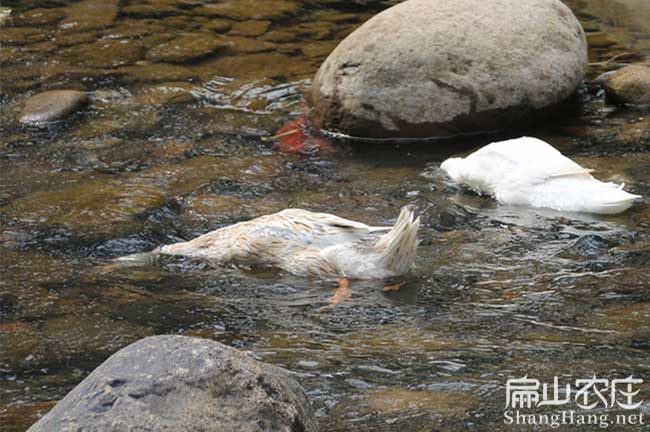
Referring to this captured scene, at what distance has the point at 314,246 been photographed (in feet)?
19.9

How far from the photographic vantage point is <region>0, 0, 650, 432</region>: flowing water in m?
4.53

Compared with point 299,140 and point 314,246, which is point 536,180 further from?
point 299,140

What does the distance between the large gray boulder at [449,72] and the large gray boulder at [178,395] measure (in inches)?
210

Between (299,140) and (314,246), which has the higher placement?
(314,246)

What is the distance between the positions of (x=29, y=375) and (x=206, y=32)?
24.7 ft

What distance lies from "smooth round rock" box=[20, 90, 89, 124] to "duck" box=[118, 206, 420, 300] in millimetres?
3429

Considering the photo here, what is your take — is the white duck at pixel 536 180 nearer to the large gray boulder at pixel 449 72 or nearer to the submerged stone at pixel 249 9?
the large gray boulder at pixel 449 72

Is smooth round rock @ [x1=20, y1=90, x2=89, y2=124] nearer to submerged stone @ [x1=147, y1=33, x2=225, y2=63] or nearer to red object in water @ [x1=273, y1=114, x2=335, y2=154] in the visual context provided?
submerged stone @ [x1=147, y1=33, x2=225, y2=63]

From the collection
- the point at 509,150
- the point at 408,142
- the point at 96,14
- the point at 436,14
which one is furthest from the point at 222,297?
the point at 96,14

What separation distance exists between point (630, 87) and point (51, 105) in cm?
525

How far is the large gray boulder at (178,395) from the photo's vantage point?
10.8 feet
